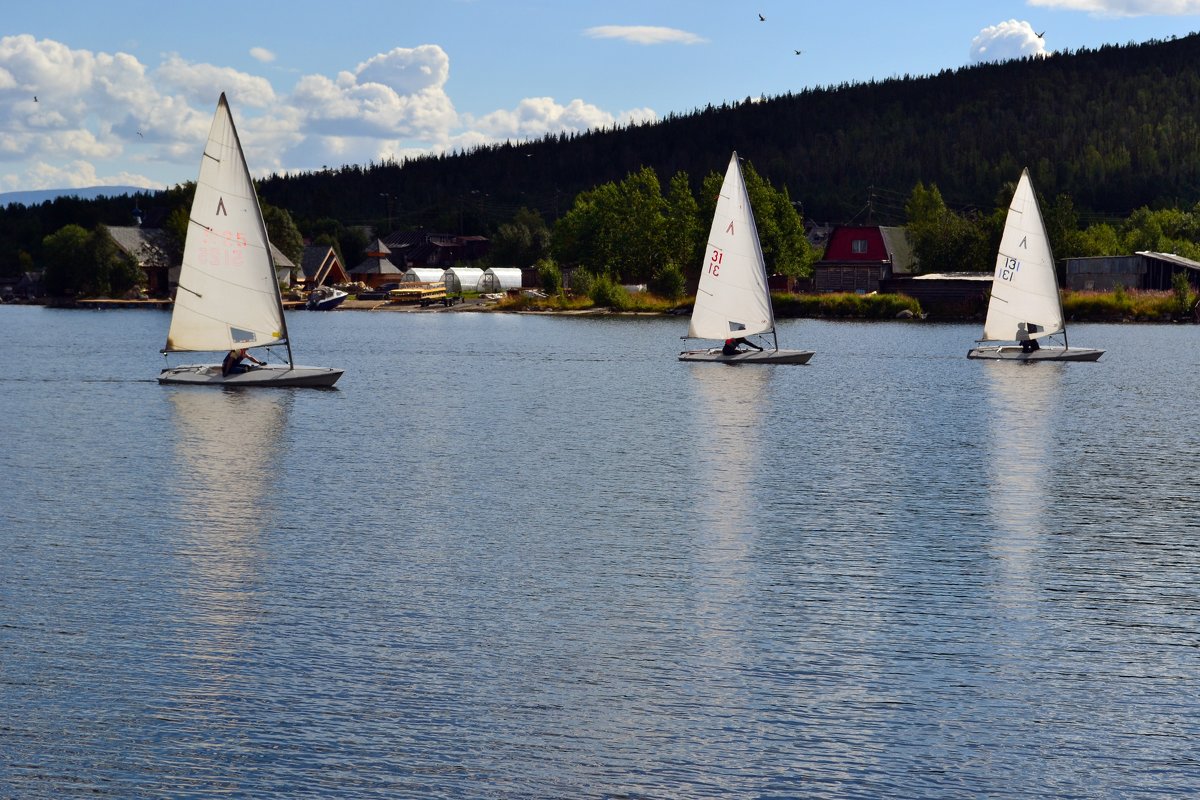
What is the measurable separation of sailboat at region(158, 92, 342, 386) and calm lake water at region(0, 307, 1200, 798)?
314 inches

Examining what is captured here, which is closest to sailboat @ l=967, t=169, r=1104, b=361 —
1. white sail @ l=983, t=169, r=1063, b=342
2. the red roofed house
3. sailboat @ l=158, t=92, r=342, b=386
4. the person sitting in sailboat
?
white sail @ l=983, t=169, r=1063, b=342

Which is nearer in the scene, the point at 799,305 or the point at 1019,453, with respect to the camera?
the point at 1019,453

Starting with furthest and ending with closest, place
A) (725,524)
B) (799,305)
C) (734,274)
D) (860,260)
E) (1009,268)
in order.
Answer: (860,260) → (799,305) → (1009,268) → (734,274) → (725,524)

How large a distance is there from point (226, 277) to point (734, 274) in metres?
30.4

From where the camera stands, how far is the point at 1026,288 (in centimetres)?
9006

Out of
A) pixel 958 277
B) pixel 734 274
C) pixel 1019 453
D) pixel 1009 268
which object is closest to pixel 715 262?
pixel 734 274

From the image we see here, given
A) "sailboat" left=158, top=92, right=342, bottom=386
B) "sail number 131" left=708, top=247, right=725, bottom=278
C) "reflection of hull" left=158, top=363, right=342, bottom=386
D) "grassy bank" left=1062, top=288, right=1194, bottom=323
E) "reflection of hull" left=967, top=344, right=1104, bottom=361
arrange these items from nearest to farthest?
"reflection of hull" left=158, top=363, right=342, bottom=386 < "sailboat" left=158, top=92, right=342, bottom=386 < "sail number 131" left=708, top=247, right=725, bottom=278 < "reflection of hull" left=967, top=344, right=1104, bottom=361 < "grassy bank" left=1062, top=288, right=1194, bottom=323

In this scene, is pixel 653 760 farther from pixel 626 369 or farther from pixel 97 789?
pixel 626 369

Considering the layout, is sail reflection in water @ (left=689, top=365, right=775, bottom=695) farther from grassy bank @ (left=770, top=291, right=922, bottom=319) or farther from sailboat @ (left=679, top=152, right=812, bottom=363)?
grassy bank @ (left=770, top=291, right=922, bottom=319)

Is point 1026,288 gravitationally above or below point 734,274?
below

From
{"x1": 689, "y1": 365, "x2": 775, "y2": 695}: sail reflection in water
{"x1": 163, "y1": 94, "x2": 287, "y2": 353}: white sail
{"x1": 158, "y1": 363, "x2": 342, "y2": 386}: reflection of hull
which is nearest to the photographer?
{"x1": 689, "y1": 365, "x2": 775, "y2": 695}: sail reflection in water

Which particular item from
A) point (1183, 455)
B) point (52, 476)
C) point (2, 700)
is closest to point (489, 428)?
A: point (52, 476)

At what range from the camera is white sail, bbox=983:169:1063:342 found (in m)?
89.4

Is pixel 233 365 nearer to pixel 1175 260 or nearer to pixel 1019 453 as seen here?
pixel 1019 453
